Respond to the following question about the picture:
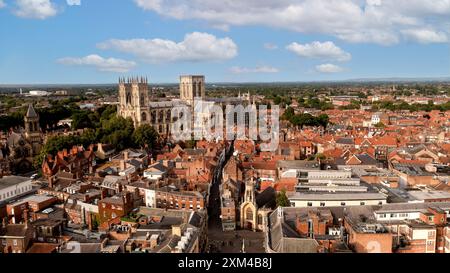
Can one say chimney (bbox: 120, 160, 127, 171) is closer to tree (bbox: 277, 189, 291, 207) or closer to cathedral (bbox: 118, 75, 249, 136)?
tree (bbox: 277, 189, 291, 207)

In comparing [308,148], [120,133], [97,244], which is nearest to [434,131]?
[308,148]

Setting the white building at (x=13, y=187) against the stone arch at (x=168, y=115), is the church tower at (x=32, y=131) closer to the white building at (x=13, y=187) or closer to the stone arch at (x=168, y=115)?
the white building at (x=13, y=187)

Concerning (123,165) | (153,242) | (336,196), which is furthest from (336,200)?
(123,165)

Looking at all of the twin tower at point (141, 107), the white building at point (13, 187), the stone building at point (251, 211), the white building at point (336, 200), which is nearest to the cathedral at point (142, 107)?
the twin tower at point (141, 107)

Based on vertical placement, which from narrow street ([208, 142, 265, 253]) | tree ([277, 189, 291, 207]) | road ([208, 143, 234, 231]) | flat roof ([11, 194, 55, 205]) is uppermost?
tree ([277, 189, 291, 207])

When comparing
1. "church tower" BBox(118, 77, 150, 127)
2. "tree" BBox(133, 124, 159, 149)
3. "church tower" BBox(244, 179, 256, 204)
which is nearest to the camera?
"church tower" BBox(244, 179, 256, 204)

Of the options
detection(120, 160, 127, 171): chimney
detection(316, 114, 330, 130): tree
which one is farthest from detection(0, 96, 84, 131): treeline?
detection(316, 114, 330, 130): tree
